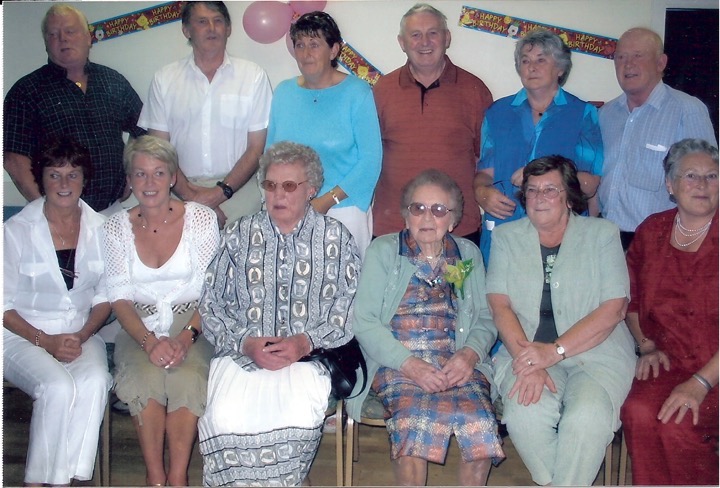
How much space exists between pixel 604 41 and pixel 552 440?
7.22ft

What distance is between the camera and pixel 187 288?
2883mm

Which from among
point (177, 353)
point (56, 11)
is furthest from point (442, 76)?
point (56, 11)

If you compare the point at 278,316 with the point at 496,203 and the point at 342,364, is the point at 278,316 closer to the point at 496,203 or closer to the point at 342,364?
the point at 342,364

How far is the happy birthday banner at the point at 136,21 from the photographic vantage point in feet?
11.5

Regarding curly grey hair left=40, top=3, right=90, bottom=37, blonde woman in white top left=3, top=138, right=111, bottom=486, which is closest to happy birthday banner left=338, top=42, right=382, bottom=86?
curly grey hair left=40, top=3, right=90, bottom=37

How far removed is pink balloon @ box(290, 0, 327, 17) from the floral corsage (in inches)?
62.7

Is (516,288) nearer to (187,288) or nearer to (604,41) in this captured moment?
(187,288)

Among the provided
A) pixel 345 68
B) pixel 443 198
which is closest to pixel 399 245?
pixel 443 198

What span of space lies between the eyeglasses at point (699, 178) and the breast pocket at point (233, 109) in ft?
6.82

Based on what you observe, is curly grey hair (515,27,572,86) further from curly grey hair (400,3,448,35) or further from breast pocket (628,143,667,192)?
breast pocket (628,143,667,192)

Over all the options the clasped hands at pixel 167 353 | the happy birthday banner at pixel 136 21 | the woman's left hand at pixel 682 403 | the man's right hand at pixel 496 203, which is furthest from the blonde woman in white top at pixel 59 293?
the woman's left hand at pixel 682 403

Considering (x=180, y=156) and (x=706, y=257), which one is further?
(x=180, y=156)

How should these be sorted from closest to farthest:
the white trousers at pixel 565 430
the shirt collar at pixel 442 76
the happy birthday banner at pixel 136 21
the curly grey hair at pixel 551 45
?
the white trousers at pixel 565 430
the curly grey hair at pixel 551 45
the shirt collar at pixel 442 76
the happy birthday banner at pixel 136 21

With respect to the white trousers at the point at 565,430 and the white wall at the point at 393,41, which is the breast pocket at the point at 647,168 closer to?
the white wall at the point at 393,41
